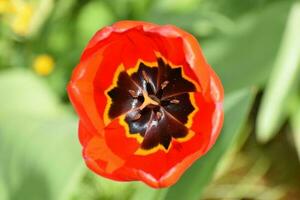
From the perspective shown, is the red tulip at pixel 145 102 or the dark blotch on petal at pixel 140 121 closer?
the red tulip at pixel 145 102

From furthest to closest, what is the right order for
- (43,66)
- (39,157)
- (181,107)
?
(43,66) < (39,157) < (181,107)

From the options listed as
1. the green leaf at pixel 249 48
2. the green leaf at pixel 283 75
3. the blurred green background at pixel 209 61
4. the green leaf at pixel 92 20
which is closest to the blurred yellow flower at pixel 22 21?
the blurred green background at pixel 209 61

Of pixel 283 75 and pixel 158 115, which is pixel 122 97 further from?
pixel 283 75

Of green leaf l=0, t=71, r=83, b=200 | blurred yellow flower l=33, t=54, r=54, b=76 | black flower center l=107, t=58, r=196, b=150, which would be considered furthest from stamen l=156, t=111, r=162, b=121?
blurred yellow flower l=33, t=54, r=54, b=76

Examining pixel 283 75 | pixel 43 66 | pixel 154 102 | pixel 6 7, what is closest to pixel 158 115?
pixel 154 102

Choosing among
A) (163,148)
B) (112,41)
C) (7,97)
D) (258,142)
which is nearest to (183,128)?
(163,148)

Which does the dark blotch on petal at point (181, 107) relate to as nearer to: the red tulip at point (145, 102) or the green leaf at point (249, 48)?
the red tulip at point (145, 102)

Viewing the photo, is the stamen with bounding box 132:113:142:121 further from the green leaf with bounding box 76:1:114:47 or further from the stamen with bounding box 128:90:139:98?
the green leaf with bounding box 76:1:114:47
